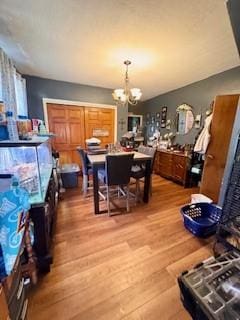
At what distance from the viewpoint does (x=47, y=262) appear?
5.05 ft

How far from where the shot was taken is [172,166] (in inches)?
160

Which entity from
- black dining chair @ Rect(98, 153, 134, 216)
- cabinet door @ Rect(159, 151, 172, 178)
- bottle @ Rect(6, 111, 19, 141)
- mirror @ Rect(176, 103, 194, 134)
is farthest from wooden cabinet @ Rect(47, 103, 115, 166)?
bottle @ Rect(6, 111, 19, 141)

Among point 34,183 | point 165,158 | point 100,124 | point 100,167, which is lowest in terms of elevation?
point 165,158

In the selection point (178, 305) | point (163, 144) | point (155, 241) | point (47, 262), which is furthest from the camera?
point (163, 144)

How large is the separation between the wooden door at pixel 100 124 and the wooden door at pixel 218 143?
2.79m

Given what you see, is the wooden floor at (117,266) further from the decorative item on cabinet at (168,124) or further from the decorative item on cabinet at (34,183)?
the decorative item on cabinet at (168,124)

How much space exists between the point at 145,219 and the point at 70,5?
2836 millimetres

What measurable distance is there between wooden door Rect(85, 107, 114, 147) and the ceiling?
1.07 m

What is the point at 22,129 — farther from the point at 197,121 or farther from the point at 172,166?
the point at 197,121

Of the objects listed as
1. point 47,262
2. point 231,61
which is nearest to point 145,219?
point 47,262

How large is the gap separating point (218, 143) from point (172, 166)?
1444 millimetres

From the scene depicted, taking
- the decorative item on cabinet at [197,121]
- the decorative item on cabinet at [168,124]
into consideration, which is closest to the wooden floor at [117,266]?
the decorative item on cabinet at [197,121]

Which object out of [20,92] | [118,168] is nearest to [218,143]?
[118,168]

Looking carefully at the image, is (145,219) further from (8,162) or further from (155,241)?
(8,162)
